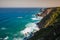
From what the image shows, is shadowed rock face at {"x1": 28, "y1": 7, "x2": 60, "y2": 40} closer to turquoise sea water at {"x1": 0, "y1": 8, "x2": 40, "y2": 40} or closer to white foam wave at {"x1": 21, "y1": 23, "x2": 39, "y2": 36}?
white foam wave at {"x1": 21, "y1": 23, "x2": 39, "y2": 36}

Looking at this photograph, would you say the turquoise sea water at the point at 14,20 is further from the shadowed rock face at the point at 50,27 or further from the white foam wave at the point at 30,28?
the shadowed rock face at the point at 50,27

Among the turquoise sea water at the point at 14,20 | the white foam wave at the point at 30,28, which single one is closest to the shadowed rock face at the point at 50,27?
the white foam wave at the point at 30,28

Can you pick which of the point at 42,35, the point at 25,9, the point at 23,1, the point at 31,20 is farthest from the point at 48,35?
the point at 23,1

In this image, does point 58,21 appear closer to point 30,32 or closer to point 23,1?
point 30,32

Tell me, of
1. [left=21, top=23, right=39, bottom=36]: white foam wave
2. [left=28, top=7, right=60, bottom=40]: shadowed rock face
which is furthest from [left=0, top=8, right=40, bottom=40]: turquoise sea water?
[left=28, top=7, right=60, bottom=40]: shadowed rock face
